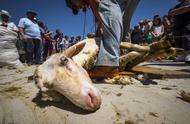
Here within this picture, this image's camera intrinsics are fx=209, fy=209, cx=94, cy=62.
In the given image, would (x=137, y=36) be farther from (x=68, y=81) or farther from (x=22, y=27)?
(x=68, y=81)

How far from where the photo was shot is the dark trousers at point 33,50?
6.99m

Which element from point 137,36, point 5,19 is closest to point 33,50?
point 5,19

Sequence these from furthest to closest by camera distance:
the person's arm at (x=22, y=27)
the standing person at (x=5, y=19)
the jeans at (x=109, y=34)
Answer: the person's arm at (x=22, y=27) < the standing person at (x=5, y=19) < the jeans at (x=109, y=34)

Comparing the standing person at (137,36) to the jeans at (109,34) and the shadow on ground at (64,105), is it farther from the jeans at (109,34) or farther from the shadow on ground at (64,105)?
the shadow on ground at (64,105)

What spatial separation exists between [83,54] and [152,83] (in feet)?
3.37

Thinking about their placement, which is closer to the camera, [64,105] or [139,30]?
[64,105]

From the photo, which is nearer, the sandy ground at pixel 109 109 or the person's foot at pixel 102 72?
the sandy ground at pixel 109 109

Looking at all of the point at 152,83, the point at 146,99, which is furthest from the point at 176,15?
the point at 146,99

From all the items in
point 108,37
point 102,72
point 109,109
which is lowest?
point 109,109

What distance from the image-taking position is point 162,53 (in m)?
3.23

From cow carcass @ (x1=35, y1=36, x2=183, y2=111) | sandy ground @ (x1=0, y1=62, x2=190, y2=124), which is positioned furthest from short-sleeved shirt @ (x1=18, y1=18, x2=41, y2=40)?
cow carcass @ (x1=35, y1=36, x2=183, y2=111)

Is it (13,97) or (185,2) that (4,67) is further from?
(185,2)

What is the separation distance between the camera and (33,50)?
23.6 feet

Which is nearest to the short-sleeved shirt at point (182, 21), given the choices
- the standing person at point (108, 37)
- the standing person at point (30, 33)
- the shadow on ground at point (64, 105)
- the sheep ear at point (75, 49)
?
the standing person at point (108, 37)
